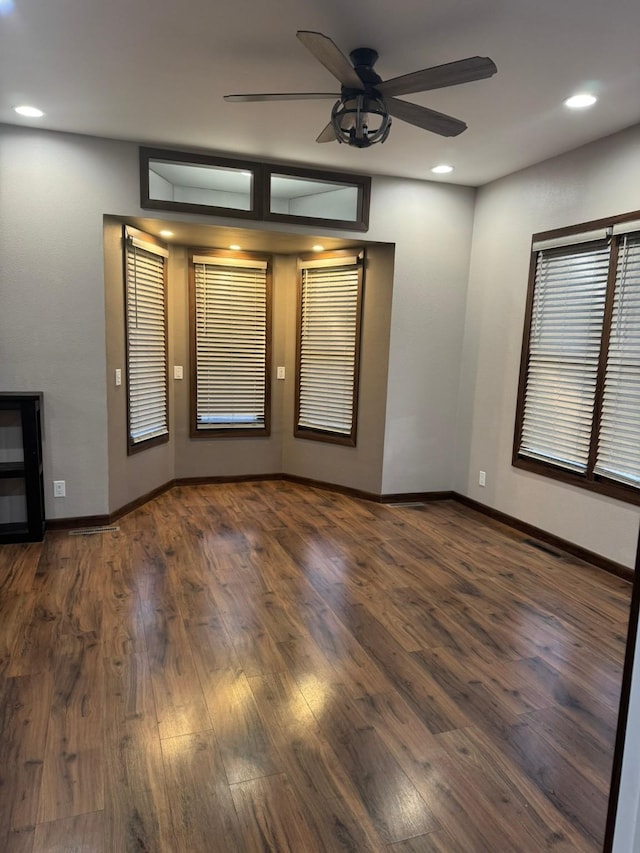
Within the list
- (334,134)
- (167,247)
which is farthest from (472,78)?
(167,247)

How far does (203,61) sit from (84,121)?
50.6 inches

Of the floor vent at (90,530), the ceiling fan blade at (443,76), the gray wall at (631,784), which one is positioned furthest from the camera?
the floor vent at (90,530)

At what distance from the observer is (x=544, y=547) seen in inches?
161

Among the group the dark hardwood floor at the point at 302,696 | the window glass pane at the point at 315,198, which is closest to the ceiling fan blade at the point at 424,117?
the window glass pane at the point at 315,198

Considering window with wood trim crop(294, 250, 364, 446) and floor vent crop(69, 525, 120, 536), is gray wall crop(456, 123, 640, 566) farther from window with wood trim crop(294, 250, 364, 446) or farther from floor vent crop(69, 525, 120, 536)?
floor vent crop(69, 525, 120, 536)

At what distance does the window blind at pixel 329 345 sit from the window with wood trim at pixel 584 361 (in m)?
1.57

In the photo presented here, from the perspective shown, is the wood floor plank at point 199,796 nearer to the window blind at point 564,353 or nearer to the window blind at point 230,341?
the window blind at point 564,353

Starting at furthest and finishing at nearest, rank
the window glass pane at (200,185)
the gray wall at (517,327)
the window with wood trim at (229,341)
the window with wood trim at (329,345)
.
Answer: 1. the window with wood trim at (229,341)
2. the window with wood trim at (329,345)
3. the window glass pane at (200,185)
4. the gray wall at (517,327)

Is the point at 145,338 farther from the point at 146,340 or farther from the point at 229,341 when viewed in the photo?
the point at 229,341

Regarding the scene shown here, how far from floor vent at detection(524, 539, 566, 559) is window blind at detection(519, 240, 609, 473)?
0.63 metres

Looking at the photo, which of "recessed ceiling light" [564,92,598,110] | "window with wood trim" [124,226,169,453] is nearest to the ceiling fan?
"recessed ceiling light" [564,92,598,110]

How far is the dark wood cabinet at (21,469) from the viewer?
375 centimetres

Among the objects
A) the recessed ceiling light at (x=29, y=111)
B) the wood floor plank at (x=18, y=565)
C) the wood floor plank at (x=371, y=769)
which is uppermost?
the recessed ceiling light at (x=29, y=111)

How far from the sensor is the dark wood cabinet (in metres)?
3.75
